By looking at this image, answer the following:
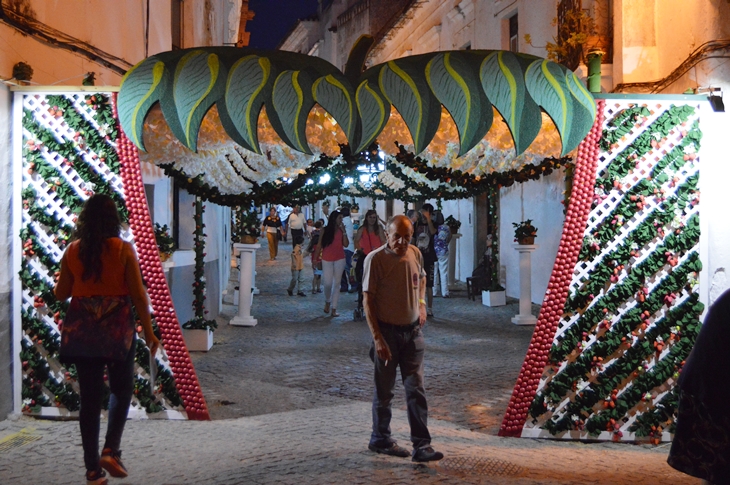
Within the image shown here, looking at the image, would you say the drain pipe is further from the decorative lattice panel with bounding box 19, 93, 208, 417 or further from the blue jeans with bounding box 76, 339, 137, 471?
the blue jeans with bounding box 76, 339, 137, 471

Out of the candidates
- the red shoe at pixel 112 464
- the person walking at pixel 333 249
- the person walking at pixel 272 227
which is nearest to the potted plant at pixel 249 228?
the person walking at pixel 333 249

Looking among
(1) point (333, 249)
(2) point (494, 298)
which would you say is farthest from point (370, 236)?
(2) point (494, 298)

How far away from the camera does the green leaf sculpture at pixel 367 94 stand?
570 cm

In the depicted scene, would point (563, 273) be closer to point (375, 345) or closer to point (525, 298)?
point (375, 345)

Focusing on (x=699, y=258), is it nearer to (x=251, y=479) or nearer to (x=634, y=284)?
(x=634, y=284)

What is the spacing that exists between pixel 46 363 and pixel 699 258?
5411 mm

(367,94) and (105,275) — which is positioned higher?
(367,94)

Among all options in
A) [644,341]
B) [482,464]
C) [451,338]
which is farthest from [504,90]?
[451,338]

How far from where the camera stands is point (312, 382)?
26.1ft

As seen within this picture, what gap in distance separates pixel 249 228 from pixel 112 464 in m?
7.82

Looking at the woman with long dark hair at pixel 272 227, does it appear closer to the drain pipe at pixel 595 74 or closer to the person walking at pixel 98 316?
the drain pipe at pixel 595 74

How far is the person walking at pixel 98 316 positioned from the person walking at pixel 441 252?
9.69 metres

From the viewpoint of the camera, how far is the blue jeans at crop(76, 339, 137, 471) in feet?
14.9

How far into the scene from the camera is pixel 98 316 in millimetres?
4512
